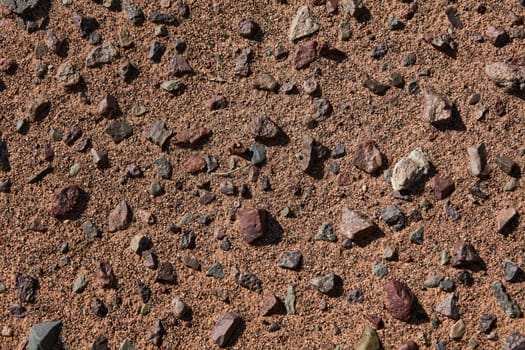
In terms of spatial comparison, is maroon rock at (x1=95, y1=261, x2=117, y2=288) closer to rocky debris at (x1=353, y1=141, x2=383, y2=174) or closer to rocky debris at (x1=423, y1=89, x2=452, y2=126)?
rocky debris at (x1=353, y1=141, x2=383, y2=174)

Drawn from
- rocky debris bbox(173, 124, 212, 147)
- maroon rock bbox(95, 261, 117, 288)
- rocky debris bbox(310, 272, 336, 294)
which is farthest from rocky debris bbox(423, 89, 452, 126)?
maroon rock bbox(95, 261, 117, 288)

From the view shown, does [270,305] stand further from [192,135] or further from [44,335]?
[44,335]

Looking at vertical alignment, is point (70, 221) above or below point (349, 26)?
below

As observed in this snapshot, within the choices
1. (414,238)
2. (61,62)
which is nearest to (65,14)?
(61,62)

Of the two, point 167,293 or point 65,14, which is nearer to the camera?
point 167,293

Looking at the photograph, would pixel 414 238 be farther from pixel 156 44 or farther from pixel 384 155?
pixel 156 44

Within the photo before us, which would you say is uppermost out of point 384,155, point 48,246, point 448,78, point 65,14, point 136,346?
point 65,14
